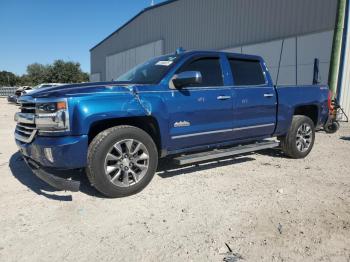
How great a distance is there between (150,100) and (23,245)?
2145mm

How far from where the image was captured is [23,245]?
2.85 metres

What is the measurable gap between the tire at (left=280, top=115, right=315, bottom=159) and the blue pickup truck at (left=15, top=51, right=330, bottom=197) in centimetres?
5

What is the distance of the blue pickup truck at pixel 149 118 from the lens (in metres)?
3.61

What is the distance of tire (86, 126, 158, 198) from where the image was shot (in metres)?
3.73

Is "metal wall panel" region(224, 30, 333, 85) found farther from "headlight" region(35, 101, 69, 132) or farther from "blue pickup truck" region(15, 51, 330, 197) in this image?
"headlight" region(35, 101, 69, 132)

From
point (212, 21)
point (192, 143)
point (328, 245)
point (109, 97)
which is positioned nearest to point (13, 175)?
point (109, 97)

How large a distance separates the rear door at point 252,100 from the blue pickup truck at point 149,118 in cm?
2

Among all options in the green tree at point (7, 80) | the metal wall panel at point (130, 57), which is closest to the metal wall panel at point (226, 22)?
the metal wall panel at point (130, 57)

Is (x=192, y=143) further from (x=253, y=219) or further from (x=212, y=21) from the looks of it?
(x=212, y=21)

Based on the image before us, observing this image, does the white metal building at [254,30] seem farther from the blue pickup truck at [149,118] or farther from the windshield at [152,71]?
the windshield at [152,71]

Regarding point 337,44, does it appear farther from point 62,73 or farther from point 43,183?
point 62,73

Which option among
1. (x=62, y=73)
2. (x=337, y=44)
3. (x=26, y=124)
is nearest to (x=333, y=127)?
(x=337, y=44)

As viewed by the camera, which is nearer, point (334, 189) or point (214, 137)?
point (334, 189)


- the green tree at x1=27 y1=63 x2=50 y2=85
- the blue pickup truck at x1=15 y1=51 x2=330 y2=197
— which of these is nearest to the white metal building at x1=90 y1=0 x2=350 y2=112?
the blue pickup truck at x1=15 y1=51 x2=330 y2=197
